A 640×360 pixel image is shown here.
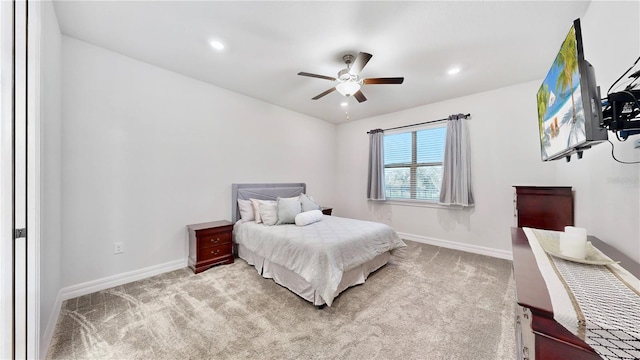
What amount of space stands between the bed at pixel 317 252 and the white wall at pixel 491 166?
1.42 meters

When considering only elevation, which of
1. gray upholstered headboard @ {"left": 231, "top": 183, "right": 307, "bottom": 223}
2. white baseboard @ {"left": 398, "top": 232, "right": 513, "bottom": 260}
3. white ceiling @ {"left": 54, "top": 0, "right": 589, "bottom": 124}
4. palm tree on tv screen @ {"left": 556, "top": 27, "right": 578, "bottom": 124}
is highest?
white ceiling @ {"left": 54, "top": 0, "right": 589, "bottom": 124}

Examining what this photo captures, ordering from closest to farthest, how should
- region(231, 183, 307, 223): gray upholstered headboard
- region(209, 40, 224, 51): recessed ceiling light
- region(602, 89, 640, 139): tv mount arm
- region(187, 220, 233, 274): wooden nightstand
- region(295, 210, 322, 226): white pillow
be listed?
region(602, 89, 640, 139): tv mount arm → region(209, 40, 224, 51): recessed ceiling light → region(187, 220, 233, 274): wooden nightstand → region(295, 210, 322, 226): white pillow → region(231, 183, 307, 223): gray upholstered headboard

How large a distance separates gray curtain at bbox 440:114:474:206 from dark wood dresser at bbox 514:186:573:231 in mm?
966

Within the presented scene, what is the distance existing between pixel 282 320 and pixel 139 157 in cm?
244

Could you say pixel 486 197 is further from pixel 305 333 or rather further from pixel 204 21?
pixel 204 21

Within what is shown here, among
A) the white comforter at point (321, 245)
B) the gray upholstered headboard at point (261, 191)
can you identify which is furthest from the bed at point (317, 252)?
the gray upholstered headboard at point (261, 191)

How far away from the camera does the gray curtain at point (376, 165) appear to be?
4.61m

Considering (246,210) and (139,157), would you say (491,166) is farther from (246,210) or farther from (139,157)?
(139,157)

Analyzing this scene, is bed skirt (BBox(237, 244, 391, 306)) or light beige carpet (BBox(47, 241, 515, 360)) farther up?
bed skirt (BBox(237, 244, 391, 306))

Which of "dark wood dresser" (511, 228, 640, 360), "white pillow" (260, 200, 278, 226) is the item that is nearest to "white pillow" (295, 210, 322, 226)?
"white pillow" (260, 200, 278, 226)

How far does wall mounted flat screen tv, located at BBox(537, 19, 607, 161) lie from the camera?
3.15 ft

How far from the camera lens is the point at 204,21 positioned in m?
1.98

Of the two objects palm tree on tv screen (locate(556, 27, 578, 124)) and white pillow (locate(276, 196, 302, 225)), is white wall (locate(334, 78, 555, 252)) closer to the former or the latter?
palm tree on tv screen (locate(556, 27, 578, 124))

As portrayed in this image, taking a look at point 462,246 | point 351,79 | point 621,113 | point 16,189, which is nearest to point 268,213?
point 351,79
